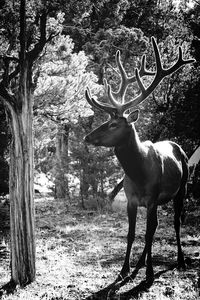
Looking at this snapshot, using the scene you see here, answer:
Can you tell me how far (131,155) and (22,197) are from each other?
181 cm

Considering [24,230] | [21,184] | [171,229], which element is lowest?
[171,229]

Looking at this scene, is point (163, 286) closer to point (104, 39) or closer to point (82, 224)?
point (82, 224)

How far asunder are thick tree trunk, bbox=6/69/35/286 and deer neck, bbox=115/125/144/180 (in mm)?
1434

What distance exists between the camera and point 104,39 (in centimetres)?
1475

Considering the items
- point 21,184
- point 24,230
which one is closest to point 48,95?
point 21,184

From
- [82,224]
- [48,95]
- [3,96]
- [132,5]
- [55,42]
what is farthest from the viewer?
[132,5]

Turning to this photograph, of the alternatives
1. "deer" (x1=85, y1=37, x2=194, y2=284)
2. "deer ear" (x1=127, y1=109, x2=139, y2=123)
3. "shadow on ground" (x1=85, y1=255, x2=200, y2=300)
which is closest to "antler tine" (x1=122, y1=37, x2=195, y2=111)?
"deer" (x1=85, y1=37, x2=194, y2=284)

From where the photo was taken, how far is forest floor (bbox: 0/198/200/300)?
5.09 m

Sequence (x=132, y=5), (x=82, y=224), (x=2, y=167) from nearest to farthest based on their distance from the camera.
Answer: (x=2, y=167)
(x=82, y=224)
(x=132, y=5)

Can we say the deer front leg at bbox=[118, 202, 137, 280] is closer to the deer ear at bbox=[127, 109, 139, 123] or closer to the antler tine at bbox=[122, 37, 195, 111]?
the deer ear at bbox=[127, 109, 139, 123]

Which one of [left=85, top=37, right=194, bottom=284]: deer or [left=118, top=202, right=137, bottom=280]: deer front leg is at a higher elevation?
[left=85, top=37, right=194, bottom=284]: deer

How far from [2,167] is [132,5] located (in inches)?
410

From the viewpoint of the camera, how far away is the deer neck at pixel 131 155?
5566 millimetres

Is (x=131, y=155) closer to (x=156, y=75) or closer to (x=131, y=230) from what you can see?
(x=131, y=230)
